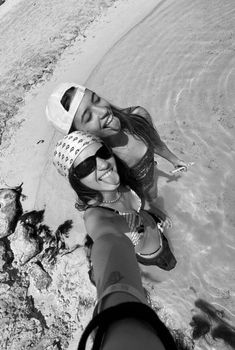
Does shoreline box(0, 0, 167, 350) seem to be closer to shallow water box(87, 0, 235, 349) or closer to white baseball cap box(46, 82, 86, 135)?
shallow water box(87, 0, 235, 349)

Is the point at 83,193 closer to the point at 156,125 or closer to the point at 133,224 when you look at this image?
the point at 133,224

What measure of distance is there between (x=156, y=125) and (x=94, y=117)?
334 cm

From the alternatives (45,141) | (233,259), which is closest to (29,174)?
(45,141)

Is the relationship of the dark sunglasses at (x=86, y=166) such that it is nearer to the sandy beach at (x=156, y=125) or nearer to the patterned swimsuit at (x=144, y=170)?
the patterned swimsuit at (x=144, y=170)

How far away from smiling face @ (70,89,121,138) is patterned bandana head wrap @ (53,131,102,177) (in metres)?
0.21

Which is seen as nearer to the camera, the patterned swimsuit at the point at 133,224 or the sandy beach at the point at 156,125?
the patterned swimsuit at the point at 133,224

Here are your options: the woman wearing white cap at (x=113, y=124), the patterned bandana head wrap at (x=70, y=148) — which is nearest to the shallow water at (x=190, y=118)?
the woman wearing white cap at (x=113, y=124)

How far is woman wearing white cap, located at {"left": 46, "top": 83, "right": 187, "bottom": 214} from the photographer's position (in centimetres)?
326

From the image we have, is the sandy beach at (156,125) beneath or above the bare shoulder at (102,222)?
beneath

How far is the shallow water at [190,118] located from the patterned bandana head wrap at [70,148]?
8.17ft

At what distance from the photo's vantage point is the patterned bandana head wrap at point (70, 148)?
9.78 ft

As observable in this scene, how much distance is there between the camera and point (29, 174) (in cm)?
646

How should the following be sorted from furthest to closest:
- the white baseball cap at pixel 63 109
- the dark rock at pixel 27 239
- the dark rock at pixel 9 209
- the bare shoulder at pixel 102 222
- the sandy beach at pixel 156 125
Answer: the dark rock at pixel 9 209 < the dark rock at pixel 27 239 < the sandy beach at pixel 156 125 < the white baseball cap at pixel 63 109 < the bare shoulder at pixel 102 222

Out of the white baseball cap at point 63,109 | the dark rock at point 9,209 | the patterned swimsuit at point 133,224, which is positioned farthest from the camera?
the dark rock at point 9,209
